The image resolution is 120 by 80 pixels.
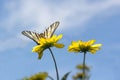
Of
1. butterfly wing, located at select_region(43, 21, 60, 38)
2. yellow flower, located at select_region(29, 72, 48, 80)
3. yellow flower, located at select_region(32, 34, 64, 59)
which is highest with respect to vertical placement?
butterfly wing, located at select_region(43, 21, 60, 38)

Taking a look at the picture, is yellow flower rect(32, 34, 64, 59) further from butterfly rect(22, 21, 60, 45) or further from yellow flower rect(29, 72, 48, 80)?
yellow flower rect(29, 72, 48, 80)

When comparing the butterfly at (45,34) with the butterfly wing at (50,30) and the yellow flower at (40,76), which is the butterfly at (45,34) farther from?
the yellow flower at (40,76)

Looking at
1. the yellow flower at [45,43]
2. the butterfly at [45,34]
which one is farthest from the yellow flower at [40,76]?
the butterfly at [45,34]

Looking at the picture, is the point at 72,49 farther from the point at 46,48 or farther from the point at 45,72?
the point at 45,72

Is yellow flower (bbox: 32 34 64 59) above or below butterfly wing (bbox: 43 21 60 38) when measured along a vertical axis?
below

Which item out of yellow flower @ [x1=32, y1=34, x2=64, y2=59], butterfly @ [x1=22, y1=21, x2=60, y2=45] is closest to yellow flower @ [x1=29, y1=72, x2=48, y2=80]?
yellow flower @ [x1=32, y1=34, x2=64, y2=59]

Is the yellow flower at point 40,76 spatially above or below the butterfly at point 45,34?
below

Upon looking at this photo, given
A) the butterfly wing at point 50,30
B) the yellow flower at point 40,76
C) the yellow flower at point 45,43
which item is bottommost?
the yellow flower at point 40,76

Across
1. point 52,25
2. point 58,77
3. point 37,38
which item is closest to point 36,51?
point 37,38
